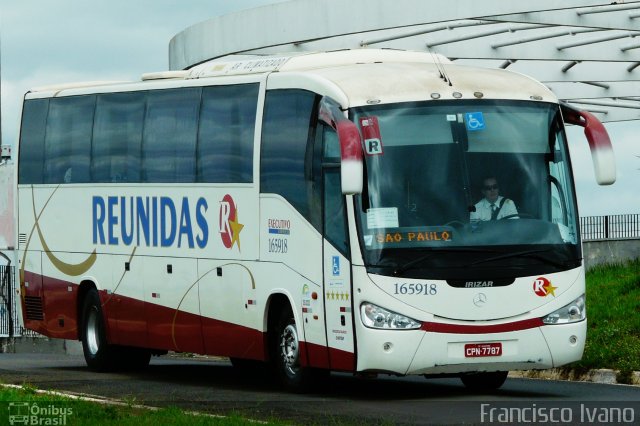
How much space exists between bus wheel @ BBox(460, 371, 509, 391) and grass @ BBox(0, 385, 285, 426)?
4484 millimetres

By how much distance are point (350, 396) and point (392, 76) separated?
328cm

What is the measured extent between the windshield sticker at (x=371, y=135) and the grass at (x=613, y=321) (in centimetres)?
533

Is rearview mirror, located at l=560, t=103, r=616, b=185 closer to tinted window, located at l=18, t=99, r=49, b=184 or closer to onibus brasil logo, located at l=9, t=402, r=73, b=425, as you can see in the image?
onibus brasil logo, located at l=9, t=402, r=73, b=425

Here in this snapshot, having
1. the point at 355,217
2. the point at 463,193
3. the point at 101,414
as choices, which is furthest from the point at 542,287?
the point at 101,414

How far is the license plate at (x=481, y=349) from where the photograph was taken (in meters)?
15.6

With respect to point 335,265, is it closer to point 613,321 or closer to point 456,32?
point 613,321

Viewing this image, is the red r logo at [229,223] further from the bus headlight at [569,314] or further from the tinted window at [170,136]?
the bus headlight at [569,314]

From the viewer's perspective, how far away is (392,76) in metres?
16.5

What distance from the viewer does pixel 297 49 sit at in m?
35.5

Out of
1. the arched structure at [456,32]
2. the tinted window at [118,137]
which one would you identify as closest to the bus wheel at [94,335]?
the tinted window at [118,137]

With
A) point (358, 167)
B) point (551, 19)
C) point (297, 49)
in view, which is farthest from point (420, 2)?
point (358, 167)

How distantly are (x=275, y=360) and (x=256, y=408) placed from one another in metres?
2.57

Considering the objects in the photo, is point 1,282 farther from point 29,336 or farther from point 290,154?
point 290,154

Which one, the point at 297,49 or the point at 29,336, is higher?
the point at 297,49
